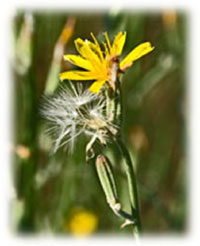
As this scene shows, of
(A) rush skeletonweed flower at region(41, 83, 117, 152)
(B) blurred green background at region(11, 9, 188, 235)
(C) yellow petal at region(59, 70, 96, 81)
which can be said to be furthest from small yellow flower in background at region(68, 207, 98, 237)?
(C) yellow petal at region(59, 70, 96, 81)

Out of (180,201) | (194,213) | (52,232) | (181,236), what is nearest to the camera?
(194,213)

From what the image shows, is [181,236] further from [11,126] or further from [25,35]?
[25,35]

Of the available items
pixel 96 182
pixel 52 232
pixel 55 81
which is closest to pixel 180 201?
pixel 96 182

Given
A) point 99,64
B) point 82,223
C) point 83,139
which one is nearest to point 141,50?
point 99,64

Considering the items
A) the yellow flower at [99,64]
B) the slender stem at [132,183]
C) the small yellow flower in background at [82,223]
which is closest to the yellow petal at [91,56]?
the yellow flower at [99,64]

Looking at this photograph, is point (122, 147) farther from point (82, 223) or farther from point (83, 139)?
point (82, 223)

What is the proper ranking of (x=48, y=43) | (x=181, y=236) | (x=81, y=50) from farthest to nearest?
(x=48, y=43) → (x=181, y=236) → (x=81, y=50)

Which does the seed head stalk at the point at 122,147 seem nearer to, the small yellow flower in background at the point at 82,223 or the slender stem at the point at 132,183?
the slender stem at the point at 132,183
